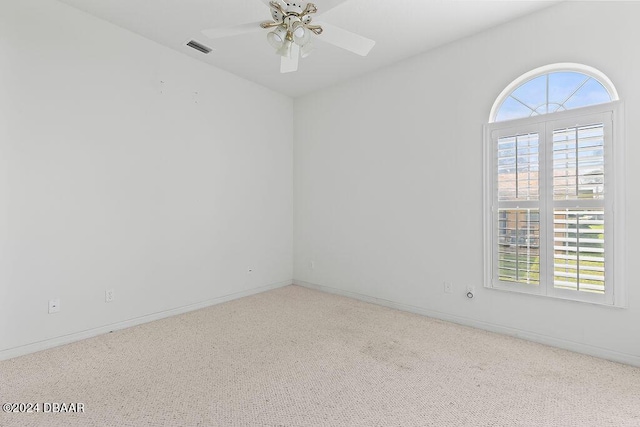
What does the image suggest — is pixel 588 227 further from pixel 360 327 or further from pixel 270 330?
pixel 270 330

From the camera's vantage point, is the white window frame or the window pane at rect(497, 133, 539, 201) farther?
the window pane at rect(497, 133, 539, 201)

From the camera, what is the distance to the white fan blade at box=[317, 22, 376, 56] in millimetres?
2084

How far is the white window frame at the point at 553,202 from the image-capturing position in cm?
238

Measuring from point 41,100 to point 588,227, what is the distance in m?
4.53

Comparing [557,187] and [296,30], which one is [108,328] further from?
[557,187]

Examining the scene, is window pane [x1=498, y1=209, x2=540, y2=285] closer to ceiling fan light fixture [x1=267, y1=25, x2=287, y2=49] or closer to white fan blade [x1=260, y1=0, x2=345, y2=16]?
white fan blade [x1=260, y1=0, x2=345, y2=16]

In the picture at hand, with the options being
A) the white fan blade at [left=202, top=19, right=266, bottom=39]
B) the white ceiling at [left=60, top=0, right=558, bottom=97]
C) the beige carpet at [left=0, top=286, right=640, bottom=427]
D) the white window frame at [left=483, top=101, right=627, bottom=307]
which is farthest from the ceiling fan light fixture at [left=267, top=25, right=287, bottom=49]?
the beige carpet at [left=0, top=286, right=640, bottom=427]

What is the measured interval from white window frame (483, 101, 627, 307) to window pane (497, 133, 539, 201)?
45mm

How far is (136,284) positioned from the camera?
10.4ft

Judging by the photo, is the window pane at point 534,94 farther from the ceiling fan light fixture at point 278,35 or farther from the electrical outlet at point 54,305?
the electrical outlet at point 54,305

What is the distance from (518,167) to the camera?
287 cm

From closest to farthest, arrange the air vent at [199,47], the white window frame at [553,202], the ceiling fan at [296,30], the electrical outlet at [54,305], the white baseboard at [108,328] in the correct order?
the ceiling fan at [296,30] < the white window frame at [553,202] < the white baseboard at [108,328] < the electrical outlet at [54,305] < the air vent at [199,47]

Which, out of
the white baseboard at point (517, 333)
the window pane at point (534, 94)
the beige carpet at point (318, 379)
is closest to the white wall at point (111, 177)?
the beige carpet at point (318, 379)

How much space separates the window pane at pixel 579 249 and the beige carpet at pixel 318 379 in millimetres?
581
